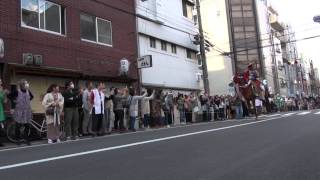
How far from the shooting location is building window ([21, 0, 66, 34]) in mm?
19547

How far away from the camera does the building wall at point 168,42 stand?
28562mm

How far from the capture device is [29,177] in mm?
6469

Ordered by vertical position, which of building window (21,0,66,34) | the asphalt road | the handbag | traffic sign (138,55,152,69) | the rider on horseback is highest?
building window (21,0,66,34)

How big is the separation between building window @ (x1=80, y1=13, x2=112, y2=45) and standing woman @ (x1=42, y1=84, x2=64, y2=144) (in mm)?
8076

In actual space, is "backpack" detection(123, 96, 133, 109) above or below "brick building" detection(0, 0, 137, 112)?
below

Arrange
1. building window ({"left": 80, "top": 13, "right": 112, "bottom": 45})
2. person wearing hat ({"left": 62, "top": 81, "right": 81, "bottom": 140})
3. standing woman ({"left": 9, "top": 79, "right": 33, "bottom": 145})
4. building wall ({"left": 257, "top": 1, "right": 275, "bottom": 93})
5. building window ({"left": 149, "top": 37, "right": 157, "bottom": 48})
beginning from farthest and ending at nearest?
building wall ({"left": 257, "top": 1, "right": 275, "bottom": 93}) < building window ({"left": 149, "top": 37, "right": 157, "bottom": 48}) < building window ({"left": 80, "top": 13, "right": 112, "bottom": 45}) < person wearing hat ({"left": 62, "top": 81, "right": 81, "bottom": 140}) < standing woman ({"left": 9, "top": 79, "right": 33, "bottom": 145})

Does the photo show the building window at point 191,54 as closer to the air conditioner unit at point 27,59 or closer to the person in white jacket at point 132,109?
the person in white jacket at point 132,109

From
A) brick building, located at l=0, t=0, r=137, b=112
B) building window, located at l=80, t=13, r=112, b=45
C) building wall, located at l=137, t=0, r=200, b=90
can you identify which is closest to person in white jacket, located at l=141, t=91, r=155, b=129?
brick building, located at l=0, t=0, r=137, b=112

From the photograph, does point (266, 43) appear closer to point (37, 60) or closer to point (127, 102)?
point (127, 102)

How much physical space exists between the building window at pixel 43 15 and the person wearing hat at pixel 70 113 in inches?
188

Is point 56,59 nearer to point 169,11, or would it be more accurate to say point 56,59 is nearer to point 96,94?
point 96,94

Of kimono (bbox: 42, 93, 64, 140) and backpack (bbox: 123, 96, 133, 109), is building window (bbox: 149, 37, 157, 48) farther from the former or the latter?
kimono (bbox: 42, 93, 64, 140)

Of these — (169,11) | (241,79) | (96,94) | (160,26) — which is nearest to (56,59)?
(96,94)

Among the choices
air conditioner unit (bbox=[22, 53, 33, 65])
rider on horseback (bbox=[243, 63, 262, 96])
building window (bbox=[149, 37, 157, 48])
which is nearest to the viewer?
air conditioner unit (bbox=[22, 53, 33, 65])
